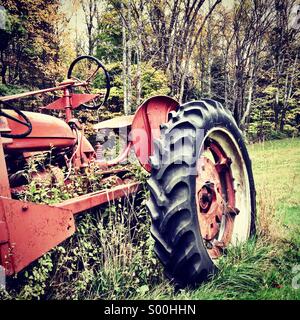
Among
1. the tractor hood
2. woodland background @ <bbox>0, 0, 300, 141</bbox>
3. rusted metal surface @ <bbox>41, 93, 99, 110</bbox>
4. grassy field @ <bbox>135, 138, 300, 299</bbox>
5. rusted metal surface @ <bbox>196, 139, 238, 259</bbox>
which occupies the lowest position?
grassy field @ <bbox>135, 138, 300, 299</bbox>

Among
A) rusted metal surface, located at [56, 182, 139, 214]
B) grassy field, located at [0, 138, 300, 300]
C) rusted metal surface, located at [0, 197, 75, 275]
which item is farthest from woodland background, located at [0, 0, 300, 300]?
rusted metal surface, located at [0, 197, 75, 275]

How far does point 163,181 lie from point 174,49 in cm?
382

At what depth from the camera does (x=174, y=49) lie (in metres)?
4.87

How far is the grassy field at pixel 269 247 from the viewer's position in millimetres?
1677

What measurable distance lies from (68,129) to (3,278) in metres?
1.04

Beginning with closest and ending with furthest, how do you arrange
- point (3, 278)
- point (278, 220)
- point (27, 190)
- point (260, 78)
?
point (3, 278) < point (27, 190) < point (278, 220) < point (260, 78)

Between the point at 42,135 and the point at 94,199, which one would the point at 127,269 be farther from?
the point at 42,135

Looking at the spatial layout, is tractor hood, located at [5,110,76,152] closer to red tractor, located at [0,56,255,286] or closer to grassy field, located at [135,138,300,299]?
red tractor, located at [0,56,255,286]

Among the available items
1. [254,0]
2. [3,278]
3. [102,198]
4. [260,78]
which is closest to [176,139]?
[102,198]

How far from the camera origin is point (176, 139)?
1521mm

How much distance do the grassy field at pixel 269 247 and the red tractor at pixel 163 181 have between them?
9 centimetres

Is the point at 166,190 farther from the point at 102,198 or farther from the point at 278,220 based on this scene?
the point at 278,220

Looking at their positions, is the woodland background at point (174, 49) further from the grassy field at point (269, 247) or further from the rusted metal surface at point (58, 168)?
the rusted metal surface at point (58, 168)

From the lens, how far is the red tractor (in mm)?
1318
